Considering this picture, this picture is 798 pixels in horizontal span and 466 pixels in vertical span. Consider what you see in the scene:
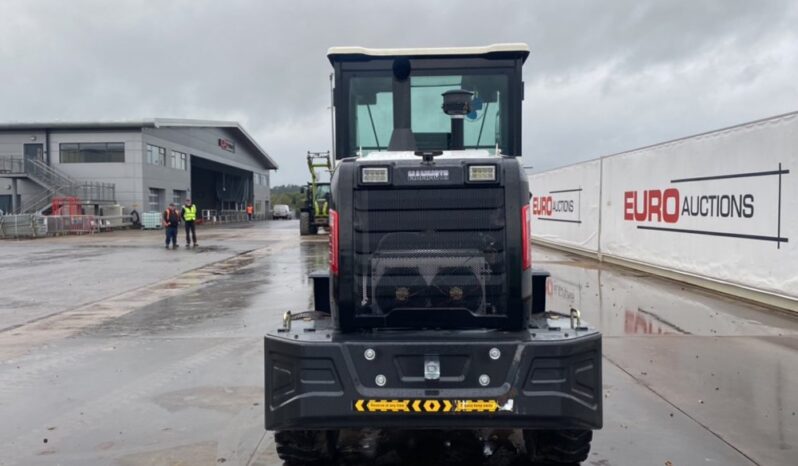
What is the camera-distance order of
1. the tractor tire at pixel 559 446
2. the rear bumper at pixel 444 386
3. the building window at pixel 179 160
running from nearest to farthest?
1. the rear bumper at pixel 444 386
2. the tractor tire at pixel 559 446
3. the building window at pixel 179 160

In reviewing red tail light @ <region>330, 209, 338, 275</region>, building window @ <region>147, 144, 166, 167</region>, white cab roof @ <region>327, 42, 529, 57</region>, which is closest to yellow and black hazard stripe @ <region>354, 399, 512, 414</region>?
red tail light @ <region>330, 209, 338, 275</region>

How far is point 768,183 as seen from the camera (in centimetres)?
982

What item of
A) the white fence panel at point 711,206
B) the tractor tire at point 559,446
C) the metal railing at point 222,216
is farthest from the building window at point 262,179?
the tractor tire at point 559,446

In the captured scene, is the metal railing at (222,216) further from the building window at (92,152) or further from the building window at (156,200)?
the building window at (92,152)

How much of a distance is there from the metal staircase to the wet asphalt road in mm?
31220

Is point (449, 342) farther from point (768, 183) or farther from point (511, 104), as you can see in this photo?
point (768, 183)

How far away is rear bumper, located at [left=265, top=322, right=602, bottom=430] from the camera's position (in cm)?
349

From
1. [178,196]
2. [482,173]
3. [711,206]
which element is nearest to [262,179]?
[178,196]

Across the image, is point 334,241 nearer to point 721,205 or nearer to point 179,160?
→ point 721,205

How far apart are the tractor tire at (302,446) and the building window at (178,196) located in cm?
4996

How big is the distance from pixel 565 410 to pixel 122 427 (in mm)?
3445

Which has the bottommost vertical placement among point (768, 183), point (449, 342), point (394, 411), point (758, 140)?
point (394, 411)

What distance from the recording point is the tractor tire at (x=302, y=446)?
3.97 metres

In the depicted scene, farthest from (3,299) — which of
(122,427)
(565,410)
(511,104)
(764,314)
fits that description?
(764,314)
